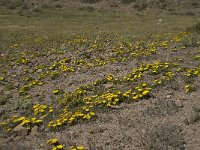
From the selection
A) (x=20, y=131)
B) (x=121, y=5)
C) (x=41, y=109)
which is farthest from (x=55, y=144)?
(x=121, y=5)

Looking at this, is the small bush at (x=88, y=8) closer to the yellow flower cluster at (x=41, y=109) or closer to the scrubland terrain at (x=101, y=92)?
the scrubland terrain at (x=101, y=92)

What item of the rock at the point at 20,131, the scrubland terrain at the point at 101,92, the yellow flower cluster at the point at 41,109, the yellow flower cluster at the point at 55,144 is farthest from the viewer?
the yellow flower cluster at the point at 41,109

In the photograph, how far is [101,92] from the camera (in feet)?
37.8

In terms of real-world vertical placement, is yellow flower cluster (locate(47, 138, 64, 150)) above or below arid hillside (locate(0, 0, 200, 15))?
above

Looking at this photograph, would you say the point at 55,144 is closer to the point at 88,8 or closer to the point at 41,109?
the point at 41,109

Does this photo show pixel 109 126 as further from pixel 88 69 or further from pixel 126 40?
pixel 126 40

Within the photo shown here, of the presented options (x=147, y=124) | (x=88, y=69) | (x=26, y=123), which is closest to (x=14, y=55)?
(x=88, y=69)

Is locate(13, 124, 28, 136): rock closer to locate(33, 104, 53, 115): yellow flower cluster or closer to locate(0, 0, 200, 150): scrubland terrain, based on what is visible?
locate(0, 0, 200, 150): scrubland terrain

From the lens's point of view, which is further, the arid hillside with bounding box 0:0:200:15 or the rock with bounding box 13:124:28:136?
the arid hillside with bounding box 0:0:200:15

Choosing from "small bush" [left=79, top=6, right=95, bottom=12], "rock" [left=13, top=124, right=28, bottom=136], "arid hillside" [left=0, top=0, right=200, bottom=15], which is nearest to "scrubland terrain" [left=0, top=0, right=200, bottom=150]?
"rock" [left=13, top=124, right=28, bottom=136]

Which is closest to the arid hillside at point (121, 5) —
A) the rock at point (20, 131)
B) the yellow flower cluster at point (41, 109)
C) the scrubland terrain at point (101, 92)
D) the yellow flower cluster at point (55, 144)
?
the scrubland terrain at point (101, 92)

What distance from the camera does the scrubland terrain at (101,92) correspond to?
8.98 m

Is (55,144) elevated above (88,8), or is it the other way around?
(55,144)

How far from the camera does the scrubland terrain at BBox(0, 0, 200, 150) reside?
8984 mm
